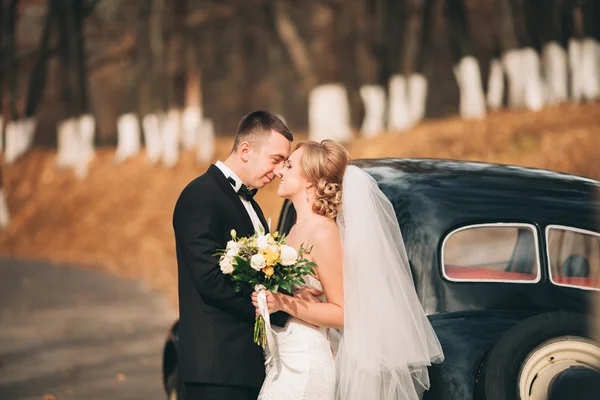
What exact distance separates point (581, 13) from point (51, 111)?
16744mm

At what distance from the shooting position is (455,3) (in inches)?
849

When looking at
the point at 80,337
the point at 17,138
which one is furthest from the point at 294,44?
the point at 80,337

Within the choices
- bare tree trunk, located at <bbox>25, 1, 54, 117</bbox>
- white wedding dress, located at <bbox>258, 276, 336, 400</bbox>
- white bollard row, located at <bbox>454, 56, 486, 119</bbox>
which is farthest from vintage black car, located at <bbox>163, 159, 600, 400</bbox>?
bare tree trunk, located at <bbox>25, 1, 54, 117</bbox>

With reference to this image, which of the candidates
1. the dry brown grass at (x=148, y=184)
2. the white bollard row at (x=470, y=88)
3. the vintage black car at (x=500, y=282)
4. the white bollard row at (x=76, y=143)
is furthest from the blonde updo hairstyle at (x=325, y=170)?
the white bollard row at (x=76, y=143)

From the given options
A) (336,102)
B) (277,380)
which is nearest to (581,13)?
(336,102)

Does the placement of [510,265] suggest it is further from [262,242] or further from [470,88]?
[470,88]

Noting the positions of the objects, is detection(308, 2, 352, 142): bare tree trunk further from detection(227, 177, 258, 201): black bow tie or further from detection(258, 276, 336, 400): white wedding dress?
detection(258, 276, 336, 400): white wedding dress

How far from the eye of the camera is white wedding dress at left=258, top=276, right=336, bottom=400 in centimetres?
464

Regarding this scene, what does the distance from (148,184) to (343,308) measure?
1850cm

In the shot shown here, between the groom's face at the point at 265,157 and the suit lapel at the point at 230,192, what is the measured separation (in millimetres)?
122

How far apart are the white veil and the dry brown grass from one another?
33.6 ft

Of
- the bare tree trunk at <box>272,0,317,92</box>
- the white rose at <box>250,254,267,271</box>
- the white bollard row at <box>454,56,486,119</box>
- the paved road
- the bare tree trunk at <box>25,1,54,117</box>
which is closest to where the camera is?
the white rose at <box>250,254,267,271</box>

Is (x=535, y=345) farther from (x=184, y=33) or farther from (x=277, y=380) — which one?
(x=184, y=33)

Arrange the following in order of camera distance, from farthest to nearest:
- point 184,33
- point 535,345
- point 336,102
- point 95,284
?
point 184,33 → point 336,102 → point 95,284 → point 535,345
